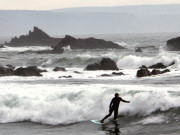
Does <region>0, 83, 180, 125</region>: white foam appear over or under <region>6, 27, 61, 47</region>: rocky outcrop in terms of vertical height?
under

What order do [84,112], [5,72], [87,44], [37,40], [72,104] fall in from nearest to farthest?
[84,112] → [72,104] → [5,72] → [87,44] → [37,40]

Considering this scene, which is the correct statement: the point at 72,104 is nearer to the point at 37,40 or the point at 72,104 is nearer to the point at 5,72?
the point at 5,72

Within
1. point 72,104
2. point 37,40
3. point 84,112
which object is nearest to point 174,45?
point 37,40

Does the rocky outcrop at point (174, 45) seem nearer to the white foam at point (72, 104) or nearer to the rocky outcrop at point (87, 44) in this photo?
the rocky outcrop at point (87, 44)

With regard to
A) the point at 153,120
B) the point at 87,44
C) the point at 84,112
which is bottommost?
the point at 153,120

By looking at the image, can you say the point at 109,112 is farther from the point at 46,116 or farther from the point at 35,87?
the point at 35,87

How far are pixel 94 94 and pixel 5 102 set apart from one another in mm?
4443

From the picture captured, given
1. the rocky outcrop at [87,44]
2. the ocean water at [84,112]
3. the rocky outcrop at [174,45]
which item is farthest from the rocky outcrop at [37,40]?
the ocean water at [84,112]

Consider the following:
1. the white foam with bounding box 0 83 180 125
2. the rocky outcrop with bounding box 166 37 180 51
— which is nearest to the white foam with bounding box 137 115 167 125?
the white foam with bounding box 0 83 180 125

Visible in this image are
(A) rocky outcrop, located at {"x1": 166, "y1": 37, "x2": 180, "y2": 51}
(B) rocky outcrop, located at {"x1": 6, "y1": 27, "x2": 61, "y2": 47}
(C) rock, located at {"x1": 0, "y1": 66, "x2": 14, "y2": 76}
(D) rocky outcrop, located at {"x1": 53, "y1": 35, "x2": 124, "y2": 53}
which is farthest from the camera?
(B) rocky outcrop, located at {"x1": 6, "y1": 27, "x2": 61, "y2": 47}

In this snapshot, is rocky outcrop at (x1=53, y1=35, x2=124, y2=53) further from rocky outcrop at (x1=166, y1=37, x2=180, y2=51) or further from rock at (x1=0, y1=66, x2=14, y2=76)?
rock at (x1=0, y1=66, x2=14, y2=76)

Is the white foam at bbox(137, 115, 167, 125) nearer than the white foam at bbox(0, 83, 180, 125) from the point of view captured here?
Yes

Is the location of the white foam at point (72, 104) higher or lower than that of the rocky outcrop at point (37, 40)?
lower

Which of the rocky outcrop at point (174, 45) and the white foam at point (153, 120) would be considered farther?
the rocky outcrop at point (174, 45)
